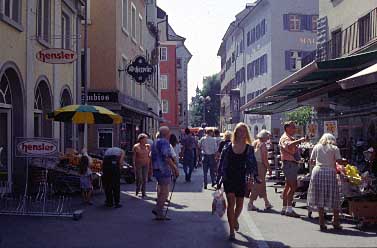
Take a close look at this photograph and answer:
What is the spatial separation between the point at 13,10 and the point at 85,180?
4.85 m

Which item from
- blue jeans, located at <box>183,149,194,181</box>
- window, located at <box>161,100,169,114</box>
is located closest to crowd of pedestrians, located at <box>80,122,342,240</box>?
blue jeans, located at <box>183,149,194,181</box>

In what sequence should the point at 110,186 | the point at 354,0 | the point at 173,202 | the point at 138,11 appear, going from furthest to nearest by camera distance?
the point at 138,11
the point at 354,0
the point at 173,202
the point at 110,186

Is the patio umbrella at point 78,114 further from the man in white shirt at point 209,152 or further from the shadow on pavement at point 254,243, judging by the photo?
the shadow on pavement at point 254,243

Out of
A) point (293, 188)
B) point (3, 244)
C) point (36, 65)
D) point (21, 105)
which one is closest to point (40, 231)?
point (3, 244)

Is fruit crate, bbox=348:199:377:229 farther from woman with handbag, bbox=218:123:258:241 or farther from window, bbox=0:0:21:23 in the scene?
window, bbox=0:0:21:23

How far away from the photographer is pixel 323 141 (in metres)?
10.3

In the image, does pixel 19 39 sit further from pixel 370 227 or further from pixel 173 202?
pixel 370 227

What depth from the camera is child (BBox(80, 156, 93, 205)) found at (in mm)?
13562

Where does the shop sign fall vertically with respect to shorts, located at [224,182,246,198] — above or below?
above

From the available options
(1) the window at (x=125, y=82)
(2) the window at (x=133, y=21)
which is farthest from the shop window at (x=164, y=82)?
(1) the window at (x=125, y=82)

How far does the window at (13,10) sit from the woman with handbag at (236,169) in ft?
25.3

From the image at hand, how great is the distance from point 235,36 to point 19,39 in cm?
5649

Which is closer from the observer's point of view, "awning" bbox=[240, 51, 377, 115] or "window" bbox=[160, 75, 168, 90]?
"awning" bbox=[240, 51, 377, 115]

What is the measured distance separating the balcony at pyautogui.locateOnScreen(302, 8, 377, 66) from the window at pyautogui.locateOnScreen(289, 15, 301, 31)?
2386 cm
